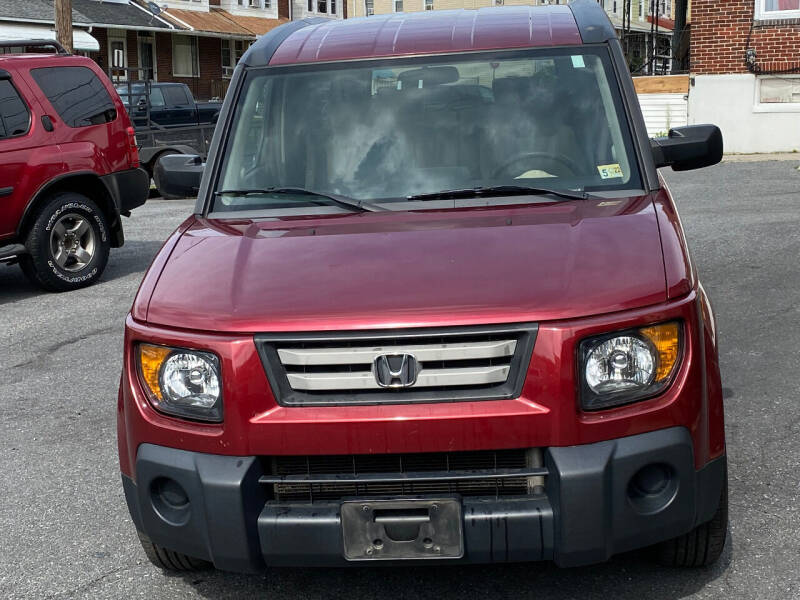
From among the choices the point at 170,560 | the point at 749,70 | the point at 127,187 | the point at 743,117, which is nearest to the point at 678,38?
the point at 749,70

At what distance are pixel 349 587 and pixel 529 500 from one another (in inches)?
38.5

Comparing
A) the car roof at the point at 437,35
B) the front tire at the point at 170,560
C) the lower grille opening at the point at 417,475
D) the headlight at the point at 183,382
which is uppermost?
the car roof at the point at 437,35

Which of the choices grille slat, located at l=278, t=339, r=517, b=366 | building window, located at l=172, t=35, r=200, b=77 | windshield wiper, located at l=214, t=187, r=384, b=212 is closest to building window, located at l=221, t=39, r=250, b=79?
building window, located at l=172, t=35, r=200, b=77

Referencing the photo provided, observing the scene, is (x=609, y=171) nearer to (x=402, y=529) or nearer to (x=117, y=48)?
(x=402, y=529)

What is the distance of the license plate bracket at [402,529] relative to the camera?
314cm

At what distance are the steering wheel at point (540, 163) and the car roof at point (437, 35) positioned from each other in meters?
0.54

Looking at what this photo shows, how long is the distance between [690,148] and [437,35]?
3.85ft

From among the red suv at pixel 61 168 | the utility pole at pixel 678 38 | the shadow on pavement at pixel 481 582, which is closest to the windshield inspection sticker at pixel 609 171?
the shadow on pavement at pixel 481 582

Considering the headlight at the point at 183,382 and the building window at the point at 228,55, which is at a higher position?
the building window at the point at 228,55

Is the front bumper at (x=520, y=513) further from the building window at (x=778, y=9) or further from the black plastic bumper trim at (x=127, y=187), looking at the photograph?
the building window at (x=778, y=9)

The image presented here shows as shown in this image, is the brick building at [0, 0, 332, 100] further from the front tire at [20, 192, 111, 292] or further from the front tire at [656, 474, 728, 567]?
the front tire at [656, 474, 728, 567]

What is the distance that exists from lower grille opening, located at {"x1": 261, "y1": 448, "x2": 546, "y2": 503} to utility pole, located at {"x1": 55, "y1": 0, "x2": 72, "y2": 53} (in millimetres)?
18883

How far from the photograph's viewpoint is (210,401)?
10.9 ft

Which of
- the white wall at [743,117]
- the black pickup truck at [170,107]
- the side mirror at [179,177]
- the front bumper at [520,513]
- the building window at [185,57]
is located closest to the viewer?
the front bumper at [520,513]
